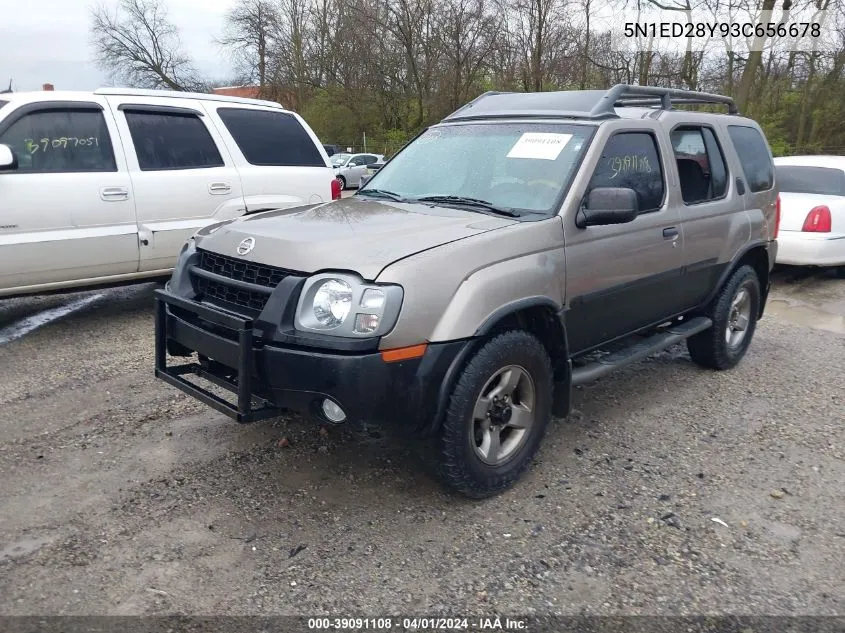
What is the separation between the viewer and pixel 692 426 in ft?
14.6

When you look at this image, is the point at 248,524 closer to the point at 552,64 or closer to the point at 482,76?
the point at 552,64

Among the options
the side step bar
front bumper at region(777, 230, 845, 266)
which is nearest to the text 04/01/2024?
the side step bar

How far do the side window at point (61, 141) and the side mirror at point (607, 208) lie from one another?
409 cm

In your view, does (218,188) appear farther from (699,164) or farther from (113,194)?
(699,164)

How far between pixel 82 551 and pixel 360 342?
1.45 metres

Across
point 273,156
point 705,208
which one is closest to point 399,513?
point 705,208

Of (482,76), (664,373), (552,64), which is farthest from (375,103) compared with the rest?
(664,373)

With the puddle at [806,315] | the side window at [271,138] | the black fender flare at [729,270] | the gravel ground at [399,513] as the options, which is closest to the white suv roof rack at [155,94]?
the side window at [271,138]

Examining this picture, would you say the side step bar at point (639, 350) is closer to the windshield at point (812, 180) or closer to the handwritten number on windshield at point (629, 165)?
the handwritten number on windshield at point (629, 165)

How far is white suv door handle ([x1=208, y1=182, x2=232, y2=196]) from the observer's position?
647 centimetres

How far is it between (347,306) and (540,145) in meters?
1.72

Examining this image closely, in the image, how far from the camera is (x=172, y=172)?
6.24 metres

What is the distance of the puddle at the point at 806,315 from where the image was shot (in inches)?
279

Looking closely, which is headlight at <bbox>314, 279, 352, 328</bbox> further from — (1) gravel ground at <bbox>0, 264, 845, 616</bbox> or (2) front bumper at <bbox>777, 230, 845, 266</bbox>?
(2) front bumper at <bbox>777, 230, 845, 266</bbox>
